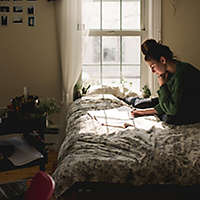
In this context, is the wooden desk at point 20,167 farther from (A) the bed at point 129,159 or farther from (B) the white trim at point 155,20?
(B) the white trim at point 155,20

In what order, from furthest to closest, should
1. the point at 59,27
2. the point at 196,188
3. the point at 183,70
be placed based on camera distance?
the point at 59,27 → the point at 183,70 → the point at 196,188

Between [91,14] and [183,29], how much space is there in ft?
3.89

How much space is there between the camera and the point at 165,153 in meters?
2.35

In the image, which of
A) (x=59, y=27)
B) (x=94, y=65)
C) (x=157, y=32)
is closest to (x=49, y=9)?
(x=59, y=27)

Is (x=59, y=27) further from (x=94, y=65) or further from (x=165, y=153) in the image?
(x=165, y=153)

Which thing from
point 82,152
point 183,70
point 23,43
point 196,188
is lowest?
point 196,188

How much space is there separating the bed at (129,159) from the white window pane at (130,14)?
2125mm

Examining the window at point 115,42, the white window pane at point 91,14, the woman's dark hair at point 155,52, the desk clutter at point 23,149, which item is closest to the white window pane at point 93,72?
the window at point 115,42

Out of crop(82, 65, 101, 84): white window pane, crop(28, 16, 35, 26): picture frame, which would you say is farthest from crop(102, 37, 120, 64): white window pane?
crop(28, 16, 35, 26): picture frame

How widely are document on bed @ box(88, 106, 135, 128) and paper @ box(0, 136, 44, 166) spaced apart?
82 cm

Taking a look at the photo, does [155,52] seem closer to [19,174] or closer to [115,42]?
[115,42]

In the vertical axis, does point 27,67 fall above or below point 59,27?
below

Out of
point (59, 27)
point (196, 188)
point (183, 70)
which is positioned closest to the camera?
point (196, 188)

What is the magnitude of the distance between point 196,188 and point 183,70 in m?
1.15
